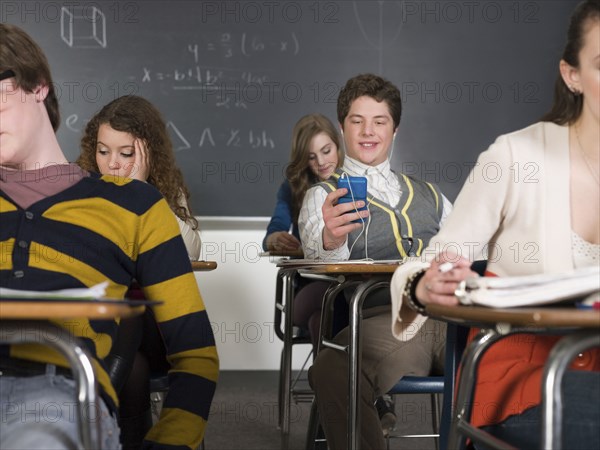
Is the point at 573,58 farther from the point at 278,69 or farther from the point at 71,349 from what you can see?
the point at 278,69

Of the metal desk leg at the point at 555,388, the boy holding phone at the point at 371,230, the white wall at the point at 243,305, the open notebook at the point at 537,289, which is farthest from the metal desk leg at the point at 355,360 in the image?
the white wall at the point at 243,305

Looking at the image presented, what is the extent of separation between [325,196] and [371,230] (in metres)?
0.21

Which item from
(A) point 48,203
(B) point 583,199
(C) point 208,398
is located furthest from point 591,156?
(A) point 48,203

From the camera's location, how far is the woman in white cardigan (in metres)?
1.45

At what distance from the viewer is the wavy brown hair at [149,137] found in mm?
3109

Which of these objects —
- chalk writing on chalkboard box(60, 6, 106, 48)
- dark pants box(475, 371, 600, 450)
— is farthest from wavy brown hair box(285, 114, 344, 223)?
dark pants box(475, 371, 600, 450)

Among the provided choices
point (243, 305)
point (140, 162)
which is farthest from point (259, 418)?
point (140, 162)

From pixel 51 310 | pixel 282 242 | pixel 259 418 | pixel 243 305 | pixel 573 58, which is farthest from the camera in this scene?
pixel 243 305

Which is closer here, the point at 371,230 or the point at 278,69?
the point at 371,230

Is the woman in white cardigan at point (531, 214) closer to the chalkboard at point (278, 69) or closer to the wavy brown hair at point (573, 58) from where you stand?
the wavy brown hair at point (573, 58)

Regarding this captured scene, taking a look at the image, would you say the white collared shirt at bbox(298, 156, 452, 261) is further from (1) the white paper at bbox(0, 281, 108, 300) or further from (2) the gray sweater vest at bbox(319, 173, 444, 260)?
(1) the white paper at bbox(0, 281, 108, 300)

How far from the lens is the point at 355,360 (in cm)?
220

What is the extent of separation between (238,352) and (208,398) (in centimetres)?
391

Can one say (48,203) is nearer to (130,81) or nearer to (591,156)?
(591,156)
